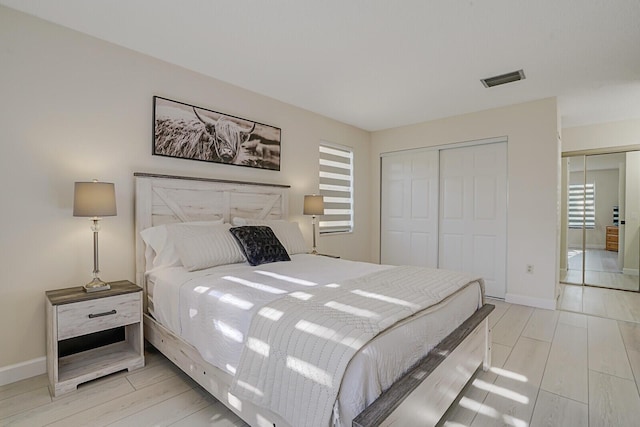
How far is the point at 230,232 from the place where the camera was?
2.66 metres

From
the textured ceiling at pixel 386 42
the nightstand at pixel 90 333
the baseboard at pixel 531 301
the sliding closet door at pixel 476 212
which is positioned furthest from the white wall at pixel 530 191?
the nightstand at pixel 90 333

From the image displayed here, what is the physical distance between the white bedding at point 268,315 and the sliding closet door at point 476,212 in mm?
2142

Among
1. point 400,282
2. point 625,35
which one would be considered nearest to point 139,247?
point 400,282

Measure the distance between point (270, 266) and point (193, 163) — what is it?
1311 mm

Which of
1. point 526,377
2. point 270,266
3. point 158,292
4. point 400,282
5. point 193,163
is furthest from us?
point 193,163

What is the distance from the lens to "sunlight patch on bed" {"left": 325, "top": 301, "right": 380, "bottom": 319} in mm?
1379

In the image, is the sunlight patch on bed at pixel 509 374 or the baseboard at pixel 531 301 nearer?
the sunlight patch on bed at pixel 509 374

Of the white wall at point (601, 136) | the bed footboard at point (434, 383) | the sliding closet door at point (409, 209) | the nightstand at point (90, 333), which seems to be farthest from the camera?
the sliding closet door at point (409, 209)

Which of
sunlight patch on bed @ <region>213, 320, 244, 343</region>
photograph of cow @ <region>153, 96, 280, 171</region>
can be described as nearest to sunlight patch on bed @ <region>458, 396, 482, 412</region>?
sunlight patch on bed @ <region>213, 320, 244, 343</region>

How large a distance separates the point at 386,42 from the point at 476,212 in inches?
109

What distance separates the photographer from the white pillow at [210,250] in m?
2.32

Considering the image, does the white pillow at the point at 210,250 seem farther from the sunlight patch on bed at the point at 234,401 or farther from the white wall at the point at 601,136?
the white wall at the point at 601,136

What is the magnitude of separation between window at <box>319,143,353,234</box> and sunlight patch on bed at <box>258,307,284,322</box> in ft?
9.77

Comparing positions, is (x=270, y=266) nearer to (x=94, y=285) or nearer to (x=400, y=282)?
(x=400, y=282)
